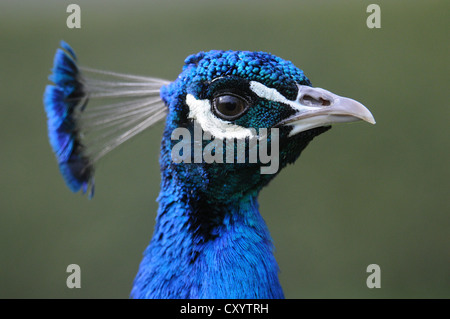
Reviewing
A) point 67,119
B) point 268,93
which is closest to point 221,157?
point 268,93

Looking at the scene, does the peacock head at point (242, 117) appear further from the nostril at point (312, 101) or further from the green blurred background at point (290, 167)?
the green blurred background at point (290, 167)

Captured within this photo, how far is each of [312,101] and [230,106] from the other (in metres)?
0.19

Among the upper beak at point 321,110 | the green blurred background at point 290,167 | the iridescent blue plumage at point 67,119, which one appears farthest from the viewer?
the green blurred background at point 290,167

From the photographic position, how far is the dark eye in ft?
3.98

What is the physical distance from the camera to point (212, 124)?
48.8 inches

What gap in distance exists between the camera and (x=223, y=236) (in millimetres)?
1281

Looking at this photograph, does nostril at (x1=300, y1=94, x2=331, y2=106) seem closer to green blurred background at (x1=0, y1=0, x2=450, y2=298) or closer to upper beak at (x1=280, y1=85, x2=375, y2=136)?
upper beak at (x1=280, y1=85, x2=375, y2=136)

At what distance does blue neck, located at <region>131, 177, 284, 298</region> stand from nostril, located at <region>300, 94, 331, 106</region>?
0.90ft

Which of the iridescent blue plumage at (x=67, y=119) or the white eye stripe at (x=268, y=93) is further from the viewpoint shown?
the iridescent blue plumage at (x=67, y=119)

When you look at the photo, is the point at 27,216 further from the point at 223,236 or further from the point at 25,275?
the point at 223,236

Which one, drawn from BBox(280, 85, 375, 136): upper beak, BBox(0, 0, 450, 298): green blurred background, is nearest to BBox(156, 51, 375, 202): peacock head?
BBox(280, 85, 375, 136): upper beak

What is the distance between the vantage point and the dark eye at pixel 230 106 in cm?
121

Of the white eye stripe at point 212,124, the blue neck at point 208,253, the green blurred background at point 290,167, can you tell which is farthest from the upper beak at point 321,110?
the green blurred background at point 290,167

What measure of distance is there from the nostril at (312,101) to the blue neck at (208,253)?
28 centimetres
